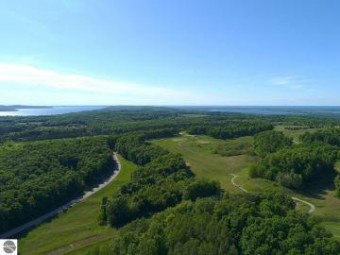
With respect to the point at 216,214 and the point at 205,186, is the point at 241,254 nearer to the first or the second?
the point at 216,214

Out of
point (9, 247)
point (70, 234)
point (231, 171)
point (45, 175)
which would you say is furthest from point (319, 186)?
point (9, 247)

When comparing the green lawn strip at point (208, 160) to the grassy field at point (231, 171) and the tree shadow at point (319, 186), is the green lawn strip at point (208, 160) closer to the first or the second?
the grassy field at point (231, 171)

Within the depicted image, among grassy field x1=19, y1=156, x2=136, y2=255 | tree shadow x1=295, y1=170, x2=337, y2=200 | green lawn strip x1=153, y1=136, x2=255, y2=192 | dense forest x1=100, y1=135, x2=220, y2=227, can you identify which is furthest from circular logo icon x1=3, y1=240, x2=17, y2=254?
tree shadow x1=295, y1=170, x2=337, y2=200

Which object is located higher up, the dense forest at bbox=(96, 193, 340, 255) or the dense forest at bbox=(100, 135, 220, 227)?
the dense forest at bbox=(96, 193, 340, 255)

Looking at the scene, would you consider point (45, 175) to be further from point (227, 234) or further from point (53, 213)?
point (227, 234)

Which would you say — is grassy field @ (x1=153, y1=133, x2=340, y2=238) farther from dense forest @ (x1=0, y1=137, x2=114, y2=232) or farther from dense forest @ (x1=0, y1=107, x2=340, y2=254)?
dense forest @ (x1=0, y1=137, x2=114, y2=232)

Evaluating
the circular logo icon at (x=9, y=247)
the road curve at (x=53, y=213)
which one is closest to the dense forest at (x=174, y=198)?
the road curve at (x=53, y=213)

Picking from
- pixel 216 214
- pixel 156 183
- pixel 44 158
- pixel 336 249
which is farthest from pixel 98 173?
pixel 336 249
